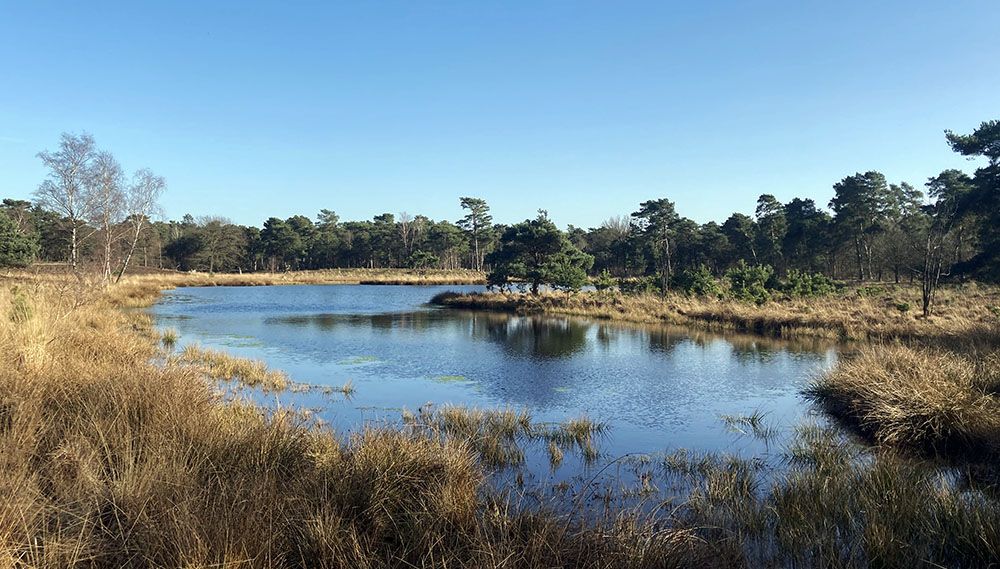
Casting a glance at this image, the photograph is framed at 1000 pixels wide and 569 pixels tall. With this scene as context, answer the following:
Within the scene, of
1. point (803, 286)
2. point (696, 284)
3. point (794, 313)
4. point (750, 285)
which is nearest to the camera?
point (794, 313)

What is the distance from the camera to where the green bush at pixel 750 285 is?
29139 millimetres

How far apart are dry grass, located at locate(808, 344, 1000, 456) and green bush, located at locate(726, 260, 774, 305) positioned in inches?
706

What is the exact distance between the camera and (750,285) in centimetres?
3097

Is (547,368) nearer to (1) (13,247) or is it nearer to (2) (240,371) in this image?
(2) (240,371)

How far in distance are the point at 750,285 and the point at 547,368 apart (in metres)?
19.1

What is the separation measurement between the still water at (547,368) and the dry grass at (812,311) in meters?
2.05

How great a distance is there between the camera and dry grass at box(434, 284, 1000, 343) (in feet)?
63.2

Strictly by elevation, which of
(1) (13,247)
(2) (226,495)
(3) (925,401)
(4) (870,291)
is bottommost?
(3) (925,401)

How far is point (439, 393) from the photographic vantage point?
41.8 feet

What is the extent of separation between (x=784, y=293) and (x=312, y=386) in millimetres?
26102

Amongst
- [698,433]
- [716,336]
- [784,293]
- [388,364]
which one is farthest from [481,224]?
[698,433]

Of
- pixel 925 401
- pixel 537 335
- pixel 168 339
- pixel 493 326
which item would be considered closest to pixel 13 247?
pixel 168 339

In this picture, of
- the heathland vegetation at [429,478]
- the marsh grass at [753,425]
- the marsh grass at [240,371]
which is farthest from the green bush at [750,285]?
the marsh grass at [240,371]

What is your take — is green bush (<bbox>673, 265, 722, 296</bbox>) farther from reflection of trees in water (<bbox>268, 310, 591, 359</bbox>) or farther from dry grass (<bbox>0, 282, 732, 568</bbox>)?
dry grass (<bbox>0, 282, 732, 568</bbox>)
